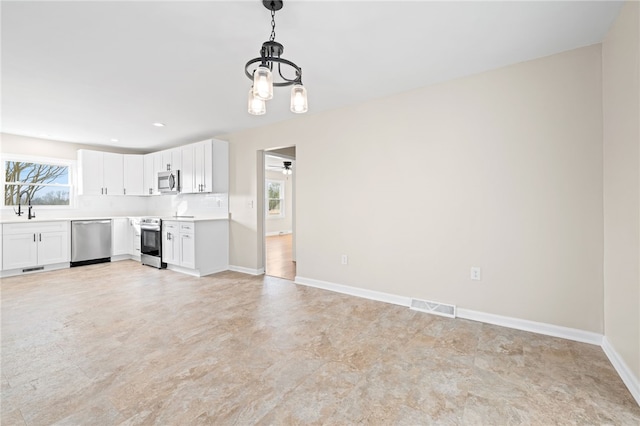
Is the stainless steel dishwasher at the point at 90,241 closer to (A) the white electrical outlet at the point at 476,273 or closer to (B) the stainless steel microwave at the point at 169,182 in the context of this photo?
(B) the stainless steel microwave at the point at 169,182

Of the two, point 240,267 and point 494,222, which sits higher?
point 494,222

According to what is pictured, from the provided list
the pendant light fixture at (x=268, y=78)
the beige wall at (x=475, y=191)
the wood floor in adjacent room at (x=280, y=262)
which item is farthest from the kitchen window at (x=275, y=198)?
the pendant light fixture at (x=268, y=78)

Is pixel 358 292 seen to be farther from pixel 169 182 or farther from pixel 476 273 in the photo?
pixel 169 182

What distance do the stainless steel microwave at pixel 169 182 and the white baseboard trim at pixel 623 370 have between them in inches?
233

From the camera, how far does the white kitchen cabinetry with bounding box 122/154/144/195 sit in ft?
20.0

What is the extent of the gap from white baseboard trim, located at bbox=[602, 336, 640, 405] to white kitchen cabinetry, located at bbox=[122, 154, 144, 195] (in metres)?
7.27

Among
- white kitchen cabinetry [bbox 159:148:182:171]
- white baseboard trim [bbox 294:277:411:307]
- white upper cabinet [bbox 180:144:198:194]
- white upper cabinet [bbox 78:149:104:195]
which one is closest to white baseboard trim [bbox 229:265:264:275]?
white baseboard trim [bbox 294:277:411:307]

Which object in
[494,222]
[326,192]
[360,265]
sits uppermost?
[326,192]

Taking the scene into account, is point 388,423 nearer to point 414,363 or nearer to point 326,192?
point 414,363

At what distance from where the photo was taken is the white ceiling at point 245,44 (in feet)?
6.24

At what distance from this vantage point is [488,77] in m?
2.75

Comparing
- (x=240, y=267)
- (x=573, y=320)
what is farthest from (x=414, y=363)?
(x=240, y=267)

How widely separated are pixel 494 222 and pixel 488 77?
1.38m

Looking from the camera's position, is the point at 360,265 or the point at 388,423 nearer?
the point at 388,423
